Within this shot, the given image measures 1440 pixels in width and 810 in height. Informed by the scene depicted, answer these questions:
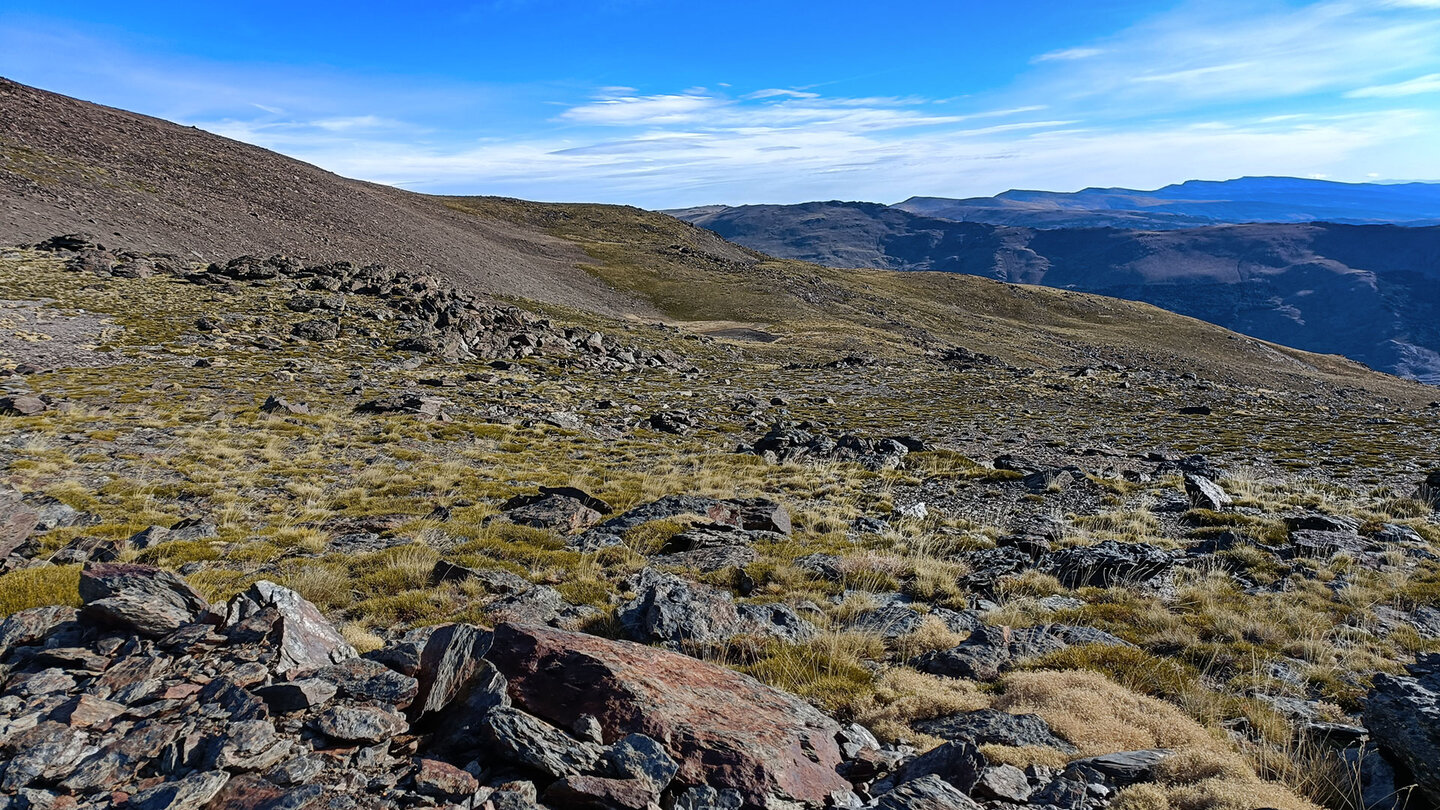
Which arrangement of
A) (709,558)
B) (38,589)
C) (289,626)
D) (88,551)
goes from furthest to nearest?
(709,558), (88,551), (38,589), (289,626)

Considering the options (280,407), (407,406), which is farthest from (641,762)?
(407,406)

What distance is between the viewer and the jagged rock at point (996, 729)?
20.9 ft

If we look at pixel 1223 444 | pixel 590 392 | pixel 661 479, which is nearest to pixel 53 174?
pixel 590 392

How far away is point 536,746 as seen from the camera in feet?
16.6

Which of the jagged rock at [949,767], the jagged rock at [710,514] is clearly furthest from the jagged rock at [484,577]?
the jagged rock at [949,767]

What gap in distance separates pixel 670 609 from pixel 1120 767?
5.30m

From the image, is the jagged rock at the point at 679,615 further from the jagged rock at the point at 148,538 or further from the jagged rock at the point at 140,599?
the jagged rock at the point at 148,538

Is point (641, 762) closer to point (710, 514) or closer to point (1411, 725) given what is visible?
point (1411, 725)

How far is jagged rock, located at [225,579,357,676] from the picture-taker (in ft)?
20.5

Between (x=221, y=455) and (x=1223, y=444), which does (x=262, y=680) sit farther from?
(x=1223, y=444)

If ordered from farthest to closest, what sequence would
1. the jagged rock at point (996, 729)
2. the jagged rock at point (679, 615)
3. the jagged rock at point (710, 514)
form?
the jagged rock at point (710, 514) < the jagged rock at point (679, 615) < the jagged rock at point (996, 729)

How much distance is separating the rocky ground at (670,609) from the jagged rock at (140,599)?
0.04 metres

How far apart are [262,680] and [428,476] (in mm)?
13165

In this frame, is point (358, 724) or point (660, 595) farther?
point (660, 595)
